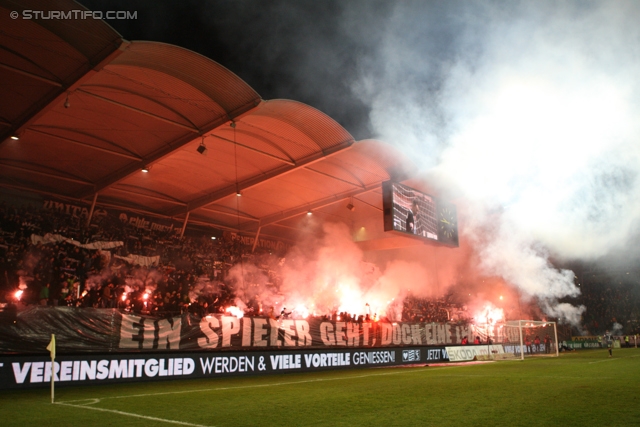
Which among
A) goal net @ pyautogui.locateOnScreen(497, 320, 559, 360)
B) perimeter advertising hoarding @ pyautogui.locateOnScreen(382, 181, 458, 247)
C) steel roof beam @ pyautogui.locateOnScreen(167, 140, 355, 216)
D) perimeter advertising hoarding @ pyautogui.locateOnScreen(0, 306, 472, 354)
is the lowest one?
goal net @ pyautogui.locateOnScreen(497, 320, 559, 360)

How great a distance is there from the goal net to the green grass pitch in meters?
16.5

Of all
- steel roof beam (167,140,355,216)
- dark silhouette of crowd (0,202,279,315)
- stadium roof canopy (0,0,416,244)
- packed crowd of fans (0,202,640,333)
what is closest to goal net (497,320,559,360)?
packed crowd of fans (0,202,640,333)

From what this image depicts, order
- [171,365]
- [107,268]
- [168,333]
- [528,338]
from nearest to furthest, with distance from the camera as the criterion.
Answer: [171,365]
[168,333]
[107,268]
[528,338]

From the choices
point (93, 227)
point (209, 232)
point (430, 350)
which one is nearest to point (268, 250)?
point (209, 232)

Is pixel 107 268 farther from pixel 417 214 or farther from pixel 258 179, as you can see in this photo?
pixel 417 214

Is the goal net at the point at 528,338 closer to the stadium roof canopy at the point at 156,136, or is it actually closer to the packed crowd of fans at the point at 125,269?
the packed crowd of fans at the point at 125,269

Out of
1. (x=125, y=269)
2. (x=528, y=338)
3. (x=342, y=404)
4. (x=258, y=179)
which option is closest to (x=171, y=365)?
(x=342, y=404)

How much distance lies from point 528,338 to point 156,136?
26483 millimetres

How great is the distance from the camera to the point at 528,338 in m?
31.6

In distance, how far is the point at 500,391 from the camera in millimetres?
9844

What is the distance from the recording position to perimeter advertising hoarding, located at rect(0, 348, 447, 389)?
1093 centimetres

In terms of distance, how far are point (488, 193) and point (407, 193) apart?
703 centimetres

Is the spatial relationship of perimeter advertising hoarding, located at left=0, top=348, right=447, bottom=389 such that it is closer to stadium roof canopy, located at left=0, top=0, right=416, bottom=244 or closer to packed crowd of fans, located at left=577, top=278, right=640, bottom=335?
stadium roof canopy, located at left=0, top=0, right=416, bottom=244

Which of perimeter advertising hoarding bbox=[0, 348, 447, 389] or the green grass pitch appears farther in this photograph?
perimeter advertising hoarding bbox=[0, 348, 447, 389]
